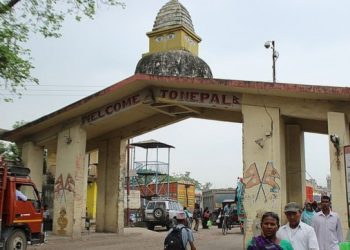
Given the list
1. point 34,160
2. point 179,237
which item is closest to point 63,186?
point 34,160

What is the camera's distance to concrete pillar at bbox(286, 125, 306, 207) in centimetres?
1719

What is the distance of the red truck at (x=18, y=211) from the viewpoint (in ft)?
41.0

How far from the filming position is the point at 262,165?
1497 centimetres

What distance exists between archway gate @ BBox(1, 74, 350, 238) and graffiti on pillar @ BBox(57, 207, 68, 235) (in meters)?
0.04

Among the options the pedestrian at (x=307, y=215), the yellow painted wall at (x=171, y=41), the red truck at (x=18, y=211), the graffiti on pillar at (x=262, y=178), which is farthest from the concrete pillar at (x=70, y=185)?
the pedestrian at (x=307, y=215)

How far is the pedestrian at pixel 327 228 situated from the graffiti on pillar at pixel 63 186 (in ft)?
43.7

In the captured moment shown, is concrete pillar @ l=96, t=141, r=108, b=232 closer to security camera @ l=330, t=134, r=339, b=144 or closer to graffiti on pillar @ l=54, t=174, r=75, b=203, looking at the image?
graffiti on pillar @ l=54, t=174, r=75, b=203

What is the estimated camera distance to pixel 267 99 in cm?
1527

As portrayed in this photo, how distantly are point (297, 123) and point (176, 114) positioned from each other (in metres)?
5.10

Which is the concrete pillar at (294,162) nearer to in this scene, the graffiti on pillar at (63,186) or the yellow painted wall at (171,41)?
the yellow painted wall at (171,41)

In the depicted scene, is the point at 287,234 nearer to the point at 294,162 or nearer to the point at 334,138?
the point at 334,138

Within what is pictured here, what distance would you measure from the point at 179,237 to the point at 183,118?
13.7 m

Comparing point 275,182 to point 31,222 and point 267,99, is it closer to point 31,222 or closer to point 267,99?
point 267,99

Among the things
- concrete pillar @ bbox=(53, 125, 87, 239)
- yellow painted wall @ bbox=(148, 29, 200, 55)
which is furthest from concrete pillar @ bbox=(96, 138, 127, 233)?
yellow painted wall @ bbox=(148, 29, 200, 55)
